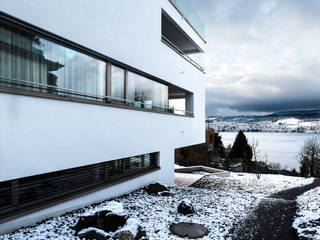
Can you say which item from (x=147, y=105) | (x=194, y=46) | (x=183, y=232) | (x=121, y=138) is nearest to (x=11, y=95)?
(x=121, y=138)

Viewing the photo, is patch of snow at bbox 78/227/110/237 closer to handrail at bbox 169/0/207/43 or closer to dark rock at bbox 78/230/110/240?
dark rock at bbox 78/230/110/240

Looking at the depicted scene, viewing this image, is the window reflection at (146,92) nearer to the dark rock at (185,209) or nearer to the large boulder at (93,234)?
the dark rock at (185,209)

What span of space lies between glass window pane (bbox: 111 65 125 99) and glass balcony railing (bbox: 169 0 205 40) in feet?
20.6

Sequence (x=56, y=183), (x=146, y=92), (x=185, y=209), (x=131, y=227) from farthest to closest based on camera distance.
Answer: (x=146, y=92) → (x=185, y=209) → (x=56, y=183) → (x=131, y=227)

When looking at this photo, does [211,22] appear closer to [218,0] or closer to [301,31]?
[218,0]

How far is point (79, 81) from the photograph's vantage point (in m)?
5.87

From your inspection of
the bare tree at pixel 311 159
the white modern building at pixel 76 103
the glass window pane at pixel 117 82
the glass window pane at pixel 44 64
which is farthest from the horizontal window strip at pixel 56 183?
the bare tree at pixel 311 159

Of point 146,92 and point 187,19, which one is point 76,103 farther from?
point 187,19

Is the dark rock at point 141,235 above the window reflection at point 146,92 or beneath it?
beneath

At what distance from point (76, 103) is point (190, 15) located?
11.4 metres

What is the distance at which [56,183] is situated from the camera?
16.9 ft

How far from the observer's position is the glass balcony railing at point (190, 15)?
12075mm

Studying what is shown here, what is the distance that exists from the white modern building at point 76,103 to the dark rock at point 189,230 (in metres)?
2.56

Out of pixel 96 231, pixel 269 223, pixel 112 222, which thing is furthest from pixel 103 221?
pixel 269 223
